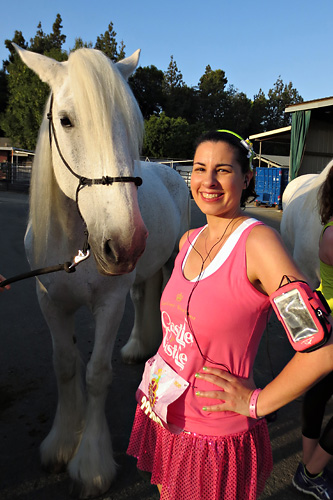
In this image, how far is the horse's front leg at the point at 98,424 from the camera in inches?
79.0

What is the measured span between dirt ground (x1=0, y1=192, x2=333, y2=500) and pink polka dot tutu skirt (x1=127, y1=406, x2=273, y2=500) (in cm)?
30

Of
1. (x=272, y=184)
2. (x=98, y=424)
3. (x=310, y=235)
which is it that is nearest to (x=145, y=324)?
(x=98, y=424)

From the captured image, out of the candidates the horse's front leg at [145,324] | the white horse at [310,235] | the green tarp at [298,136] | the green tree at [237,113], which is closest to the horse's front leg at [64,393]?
the horse's front leg at [145,324]

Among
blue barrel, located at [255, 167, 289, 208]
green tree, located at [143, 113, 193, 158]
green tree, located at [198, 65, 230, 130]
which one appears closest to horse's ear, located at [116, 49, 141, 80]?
blue barrel, located at [255, 167, 289, 208]

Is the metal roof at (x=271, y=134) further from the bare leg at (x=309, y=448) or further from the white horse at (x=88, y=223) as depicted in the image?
the bare leg at (x=309, y=448)

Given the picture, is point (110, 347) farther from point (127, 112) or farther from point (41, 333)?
point (41, 333)

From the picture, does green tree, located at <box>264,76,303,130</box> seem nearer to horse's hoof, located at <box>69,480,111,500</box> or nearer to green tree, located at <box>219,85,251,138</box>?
green tree, located at <box>219,85,251,138</box>

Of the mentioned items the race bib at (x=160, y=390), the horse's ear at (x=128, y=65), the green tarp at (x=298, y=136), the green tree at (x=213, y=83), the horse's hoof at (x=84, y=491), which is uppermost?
the green tree at (x=213, y=83)

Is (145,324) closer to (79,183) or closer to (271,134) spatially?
(79,183)

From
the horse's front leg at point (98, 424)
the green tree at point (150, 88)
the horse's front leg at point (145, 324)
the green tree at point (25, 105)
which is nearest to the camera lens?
the horse's front leg at point (98, 424)

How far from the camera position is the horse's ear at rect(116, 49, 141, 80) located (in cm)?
201

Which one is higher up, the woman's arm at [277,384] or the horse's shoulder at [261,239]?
the horse's shoulder at [261,239]

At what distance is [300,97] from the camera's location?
64.9 meters

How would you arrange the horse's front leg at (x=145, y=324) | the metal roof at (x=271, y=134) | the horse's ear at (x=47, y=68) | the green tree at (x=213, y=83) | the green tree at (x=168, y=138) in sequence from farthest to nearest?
the green tree at (x=213, y=83) < the green tree at (x=168, y=138) < the metal roof at (x=271, y=134) < the horse's front leg at (x=145, y=324) < the horse's ear at (x=47, y=68)
